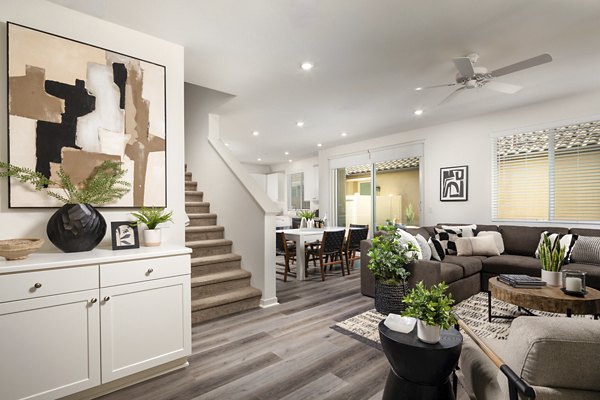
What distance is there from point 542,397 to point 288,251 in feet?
14.0

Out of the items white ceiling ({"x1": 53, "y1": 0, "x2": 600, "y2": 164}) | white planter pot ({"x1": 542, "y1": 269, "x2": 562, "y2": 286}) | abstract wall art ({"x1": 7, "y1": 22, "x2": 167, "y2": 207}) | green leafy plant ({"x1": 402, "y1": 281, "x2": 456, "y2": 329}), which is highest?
white ceiling ({"x1": 53, "y1": 0, "x2": 600, "y2": 164})

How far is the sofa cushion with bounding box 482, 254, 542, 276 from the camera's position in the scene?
11.9ft

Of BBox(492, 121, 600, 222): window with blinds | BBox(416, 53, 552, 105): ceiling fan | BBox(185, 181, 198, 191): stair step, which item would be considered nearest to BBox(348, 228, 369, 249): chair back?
BBox(492, 121, 600, 222): window with blinds

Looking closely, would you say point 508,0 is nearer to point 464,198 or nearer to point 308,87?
point 308,87

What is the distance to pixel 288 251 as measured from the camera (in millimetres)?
5020

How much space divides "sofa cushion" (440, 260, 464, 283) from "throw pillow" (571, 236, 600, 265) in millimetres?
1482

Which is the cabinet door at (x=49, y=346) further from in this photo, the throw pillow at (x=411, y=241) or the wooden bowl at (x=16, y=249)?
the throw pillow at (x=411, y=241)

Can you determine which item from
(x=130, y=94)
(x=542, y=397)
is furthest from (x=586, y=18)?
(x=130, y=94)

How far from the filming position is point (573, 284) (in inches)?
99.3

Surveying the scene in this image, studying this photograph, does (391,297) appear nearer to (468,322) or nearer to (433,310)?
(468,322)

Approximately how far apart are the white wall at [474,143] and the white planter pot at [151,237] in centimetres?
507

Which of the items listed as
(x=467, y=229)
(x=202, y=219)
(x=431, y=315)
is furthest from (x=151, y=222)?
(x=467, y=229)

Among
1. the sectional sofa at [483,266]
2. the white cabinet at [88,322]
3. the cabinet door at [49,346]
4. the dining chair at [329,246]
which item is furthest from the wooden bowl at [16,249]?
the dining chair at [329,246]

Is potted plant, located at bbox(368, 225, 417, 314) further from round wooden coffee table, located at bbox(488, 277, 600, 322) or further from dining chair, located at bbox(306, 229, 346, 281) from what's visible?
dining chair, located at bbox(306, 229, 346, 281)
